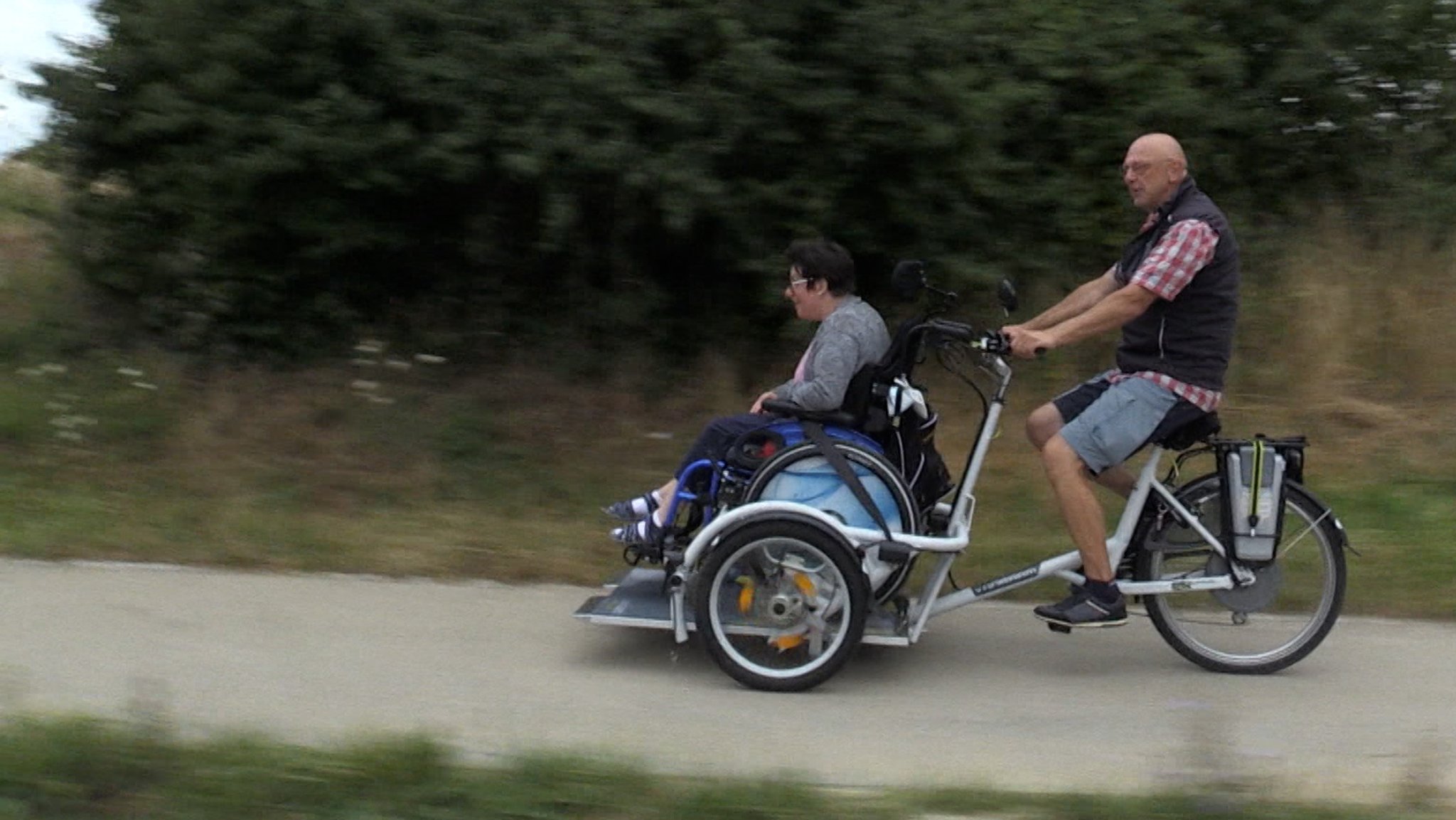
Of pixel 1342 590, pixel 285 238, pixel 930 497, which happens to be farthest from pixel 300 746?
pixel 285 238

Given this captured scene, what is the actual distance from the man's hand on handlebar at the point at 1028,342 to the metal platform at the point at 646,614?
103cm

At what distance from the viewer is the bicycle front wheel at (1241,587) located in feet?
19.0

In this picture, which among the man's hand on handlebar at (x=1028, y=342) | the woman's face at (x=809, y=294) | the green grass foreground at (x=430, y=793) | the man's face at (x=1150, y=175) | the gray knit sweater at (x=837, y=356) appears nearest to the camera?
the green grass foreground at (x=430, y=793)

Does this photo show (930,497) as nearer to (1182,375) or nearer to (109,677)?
(1182,375)

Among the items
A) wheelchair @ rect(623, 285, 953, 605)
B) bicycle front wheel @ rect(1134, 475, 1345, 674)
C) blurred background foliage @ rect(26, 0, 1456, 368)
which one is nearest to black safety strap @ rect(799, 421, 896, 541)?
wheelchair @ rect(623, 285, 953, 605)

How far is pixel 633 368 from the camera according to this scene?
341 inches

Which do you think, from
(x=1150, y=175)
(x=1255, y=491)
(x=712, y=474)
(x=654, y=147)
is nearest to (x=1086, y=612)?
A: (x=1255, y=491)

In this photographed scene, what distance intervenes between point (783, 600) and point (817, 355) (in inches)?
33.4

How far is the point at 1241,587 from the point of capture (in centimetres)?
581

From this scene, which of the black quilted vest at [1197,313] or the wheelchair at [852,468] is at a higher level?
the black quilted vest at [1197,313]

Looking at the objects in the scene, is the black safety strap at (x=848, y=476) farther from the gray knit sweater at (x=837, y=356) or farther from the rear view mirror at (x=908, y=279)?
the rear view mirror at (x=908, y=279)

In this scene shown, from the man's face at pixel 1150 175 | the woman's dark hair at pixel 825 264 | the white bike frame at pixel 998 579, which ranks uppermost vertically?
the man's face at pixel 1150 175

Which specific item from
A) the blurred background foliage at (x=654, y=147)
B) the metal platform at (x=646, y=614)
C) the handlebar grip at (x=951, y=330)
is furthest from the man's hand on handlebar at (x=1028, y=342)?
the blurred background foliage at (x=654, y=147)

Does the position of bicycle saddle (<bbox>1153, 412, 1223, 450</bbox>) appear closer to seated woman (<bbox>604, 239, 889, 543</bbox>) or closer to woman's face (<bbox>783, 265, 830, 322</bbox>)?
seated woman (<bbox>604, 239, 889, 543</bbox>)
